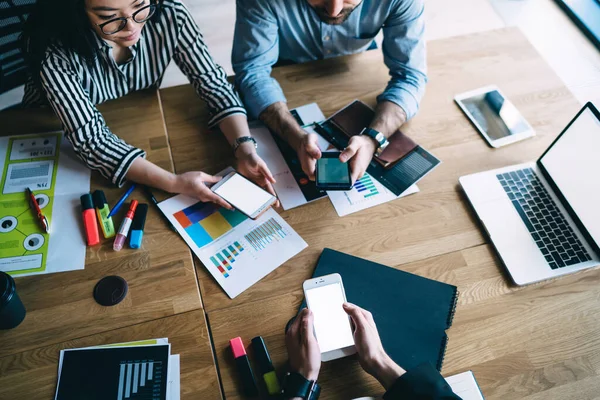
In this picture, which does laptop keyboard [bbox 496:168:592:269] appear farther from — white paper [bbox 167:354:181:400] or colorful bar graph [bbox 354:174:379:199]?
white paper [bbox 167:354:181:400]

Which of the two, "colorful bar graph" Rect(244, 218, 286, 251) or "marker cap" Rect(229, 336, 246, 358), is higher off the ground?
"colorful bar graph" Rect(244, 218, 286, 251)

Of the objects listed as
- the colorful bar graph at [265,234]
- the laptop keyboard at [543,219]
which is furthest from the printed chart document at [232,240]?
the laptop keyboard at [543,219]

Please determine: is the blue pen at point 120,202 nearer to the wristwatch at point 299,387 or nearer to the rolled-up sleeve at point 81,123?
the rolled-up sleeve at point 81,123

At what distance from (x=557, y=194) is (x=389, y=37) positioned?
711mm

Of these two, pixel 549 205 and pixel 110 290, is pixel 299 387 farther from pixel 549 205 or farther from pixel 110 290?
pixel 549 205

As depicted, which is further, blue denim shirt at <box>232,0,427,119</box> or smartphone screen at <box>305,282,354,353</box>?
blue denim shirt at <box>232,0,427,119</box>

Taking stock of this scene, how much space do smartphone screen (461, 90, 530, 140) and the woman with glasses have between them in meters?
0.71

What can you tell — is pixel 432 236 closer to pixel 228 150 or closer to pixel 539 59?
pixel 228 150

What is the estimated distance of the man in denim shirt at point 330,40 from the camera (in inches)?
55.2

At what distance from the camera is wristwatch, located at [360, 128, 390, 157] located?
1410mm

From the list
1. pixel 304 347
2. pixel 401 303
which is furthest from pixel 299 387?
pixel 401 303

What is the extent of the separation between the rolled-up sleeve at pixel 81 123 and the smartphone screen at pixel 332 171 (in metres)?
0.51

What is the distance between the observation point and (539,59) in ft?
5.52

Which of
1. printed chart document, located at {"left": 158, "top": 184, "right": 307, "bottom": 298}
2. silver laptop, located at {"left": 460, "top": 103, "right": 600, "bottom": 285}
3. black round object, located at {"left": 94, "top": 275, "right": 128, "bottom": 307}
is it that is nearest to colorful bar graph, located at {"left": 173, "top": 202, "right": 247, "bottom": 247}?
printed chart document, located at {"left": 158, "top": 184, "right": 307, "bottom": 298}
